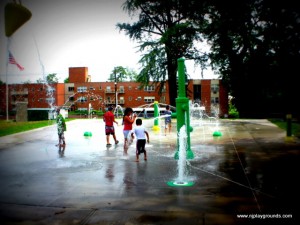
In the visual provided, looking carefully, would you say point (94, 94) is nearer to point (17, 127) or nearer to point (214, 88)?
point (214, 88)

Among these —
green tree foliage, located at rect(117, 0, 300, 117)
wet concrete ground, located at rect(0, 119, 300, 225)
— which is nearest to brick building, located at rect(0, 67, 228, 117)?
green tree foliage, located at rect(117, 0, 300, 117)

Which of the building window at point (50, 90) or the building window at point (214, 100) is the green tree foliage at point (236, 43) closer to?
the building window at point (214, 100)

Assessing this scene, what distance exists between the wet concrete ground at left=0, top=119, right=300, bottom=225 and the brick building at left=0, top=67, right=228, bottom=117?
65199 mm

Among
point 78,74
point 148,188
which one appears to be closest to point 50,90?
point 78,74

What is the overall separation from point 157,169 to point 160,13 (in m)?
30.5

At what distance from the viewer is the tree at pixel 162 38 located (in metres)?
32.7

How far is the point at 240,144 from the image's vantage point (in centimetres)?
1277

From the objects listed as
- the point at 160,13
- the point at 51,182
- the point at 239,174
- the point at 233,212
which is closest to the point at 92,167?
the point at 51,182

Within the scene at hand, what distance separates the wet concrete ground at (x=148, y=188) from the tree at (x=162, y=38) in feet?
76.7

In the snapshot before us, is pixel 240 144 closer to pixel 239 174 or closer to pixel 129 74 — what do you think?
pixel 239 174

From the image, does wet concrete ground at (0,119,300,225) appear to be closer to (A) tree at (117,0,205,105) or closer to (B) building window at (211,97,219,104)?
(A) tree at (117,0,205,105)

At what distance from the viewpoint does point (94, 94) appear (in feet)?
266

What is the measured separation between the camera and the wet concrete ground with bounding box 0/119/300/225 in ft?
15.7

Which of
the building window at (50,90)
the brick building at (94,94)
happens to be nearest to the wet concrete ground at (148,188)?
the brick building at (94,94)
